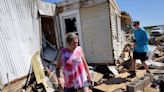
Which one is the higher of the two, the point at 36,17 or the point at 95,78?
the point at 36,17

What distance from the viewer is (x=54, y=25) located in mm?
9586

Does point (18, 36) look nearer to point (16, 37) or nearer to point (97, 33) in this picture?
point (16, 37)

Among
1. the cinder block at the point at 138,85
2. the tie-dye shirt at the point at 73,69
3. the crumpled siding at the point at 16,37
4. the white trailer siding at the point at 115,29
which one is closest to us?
the tie-dye shirt at the point at 73,69

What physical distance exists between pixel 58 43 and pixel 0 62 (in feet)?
13.2

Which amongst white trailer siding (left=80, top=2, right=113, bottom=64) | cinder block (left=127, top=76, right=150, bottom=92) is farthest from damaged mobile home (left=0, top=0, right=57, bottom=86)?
cinder block (left=127, top=76, right=150, bottom=92)

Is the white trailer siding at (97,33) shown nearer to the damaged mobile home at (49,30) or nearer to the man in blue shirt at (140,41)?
the damaged mobile home at (49,30)

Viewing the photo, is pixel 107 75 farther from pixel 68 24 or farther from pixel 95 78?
pixel 68 24

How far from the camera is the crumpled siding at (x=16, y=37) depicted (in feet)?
20.4

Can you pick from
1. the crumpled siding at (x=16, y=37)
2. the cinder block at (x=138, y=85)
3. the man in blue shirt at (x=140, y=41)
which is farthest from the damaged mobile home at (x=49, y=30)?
the cinder block at (x=138, y=85)

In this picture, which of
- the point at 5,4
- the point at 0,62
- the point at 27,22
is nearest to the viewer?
the point at 0,62

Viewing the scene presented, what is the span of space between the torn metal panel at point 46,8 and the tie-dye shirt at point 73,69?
573 cm

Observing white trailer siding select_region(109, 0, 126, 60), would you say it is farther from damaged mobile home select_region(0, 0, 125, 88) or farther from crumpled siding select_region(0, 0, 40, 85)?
crumpled siding select_region(0, 0, 40, 85)

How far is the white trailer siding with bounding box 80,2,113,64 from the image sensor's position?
8812 mm

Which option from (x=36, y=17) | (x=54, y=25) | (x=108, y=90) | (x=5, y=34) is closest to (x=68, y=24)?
(x=54, y=25)
